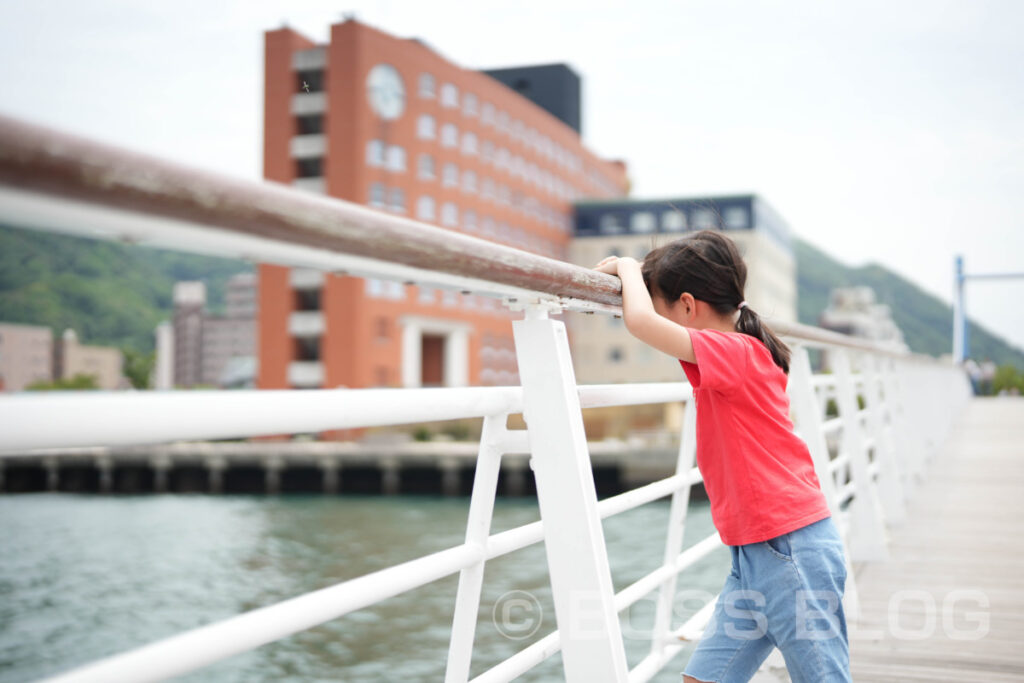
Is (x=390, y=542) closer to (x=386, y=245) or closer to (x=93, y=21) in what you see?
(x=386, y=245)

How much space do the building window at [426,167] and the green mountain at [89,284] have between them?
4351 centimetres

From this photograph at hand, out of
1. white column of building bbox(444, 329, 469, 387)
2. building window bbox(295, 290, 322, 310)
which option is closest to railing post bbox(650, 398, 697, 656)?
building window bbox(295, 290, 322, 310)

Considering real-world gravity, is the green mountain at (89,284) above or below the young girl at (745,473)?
above

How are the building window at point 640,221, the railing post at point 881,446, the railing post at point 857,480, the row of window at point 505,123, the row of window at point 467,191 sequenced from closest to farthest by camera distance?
the railing post at point 857,480 < the railing post at point 881,446 < the row of window at point 467,191 < the row of window at point 505,123 < the building window at point 640,221

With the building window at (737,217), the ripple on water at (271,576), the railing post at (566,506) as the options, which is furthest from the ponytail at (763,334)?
the building window at (737,217)

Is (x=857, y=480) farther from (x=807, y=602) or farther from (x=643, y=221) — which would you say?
(x=643, y=221)

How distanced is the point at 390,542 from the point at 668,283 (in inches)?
798

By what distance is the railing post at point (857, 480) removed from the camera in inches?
151

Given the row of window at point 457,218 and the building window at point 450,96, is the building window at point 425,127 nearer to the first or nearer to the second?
the building window at point 450,96

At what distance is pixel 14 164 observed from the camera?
1.78 ft

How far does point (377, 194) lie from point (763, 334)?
35.1m

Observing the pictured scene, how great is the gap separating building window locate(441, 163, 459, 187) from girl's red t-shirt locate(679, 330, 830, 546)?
3864cm

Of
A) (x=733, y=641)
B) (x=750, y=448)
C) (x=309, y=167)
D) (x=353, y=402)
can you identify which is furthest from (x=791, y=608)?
(x=309, y=167)

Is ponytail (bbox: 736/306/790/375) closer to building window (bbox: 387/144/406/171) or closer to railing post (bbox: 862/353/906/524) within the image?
railing post (bbox: 862/353/906/524)
